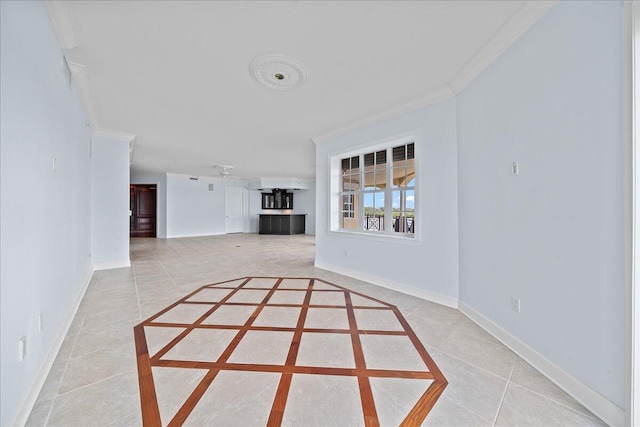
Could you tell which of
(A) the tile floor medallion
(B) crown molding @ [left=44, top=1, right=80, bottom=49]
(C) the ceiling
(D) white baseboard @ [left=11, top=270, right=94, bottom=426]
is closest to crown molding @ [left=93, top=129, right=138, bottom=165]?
(C) the ceiling

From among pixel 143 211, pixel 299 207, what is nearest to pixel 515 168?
pixel 299 207

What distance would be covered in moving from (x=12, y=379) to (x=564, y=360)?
309 cm

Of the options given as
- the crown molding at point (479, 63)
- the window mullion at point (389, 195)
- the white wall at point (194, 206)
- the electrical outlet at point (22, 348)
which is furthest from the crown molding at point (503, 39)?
the white wall at point (194, 206)

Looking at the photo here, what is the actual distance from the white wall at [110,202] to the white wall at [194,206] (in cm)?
482

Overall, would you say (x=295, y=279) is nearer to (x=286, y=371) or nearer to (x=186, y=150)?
(x=286, y=371)

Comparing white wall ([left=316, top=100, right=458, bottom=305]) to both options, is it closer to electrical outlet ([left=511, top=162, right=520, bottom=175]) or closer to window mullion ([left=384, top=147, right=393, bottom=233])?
window mullion ([left=384, top=147, right=393, bottom=233])

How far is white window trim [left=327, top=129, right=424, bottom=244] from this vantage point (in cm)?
316

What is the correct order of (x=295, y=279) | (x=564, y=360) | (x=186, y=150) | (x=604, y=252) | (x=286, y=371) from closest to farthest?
(x=604, y=252)
(x=564, y=360)
(x=286, y=371)
(x=295, y=279)
(x=186, y=150)

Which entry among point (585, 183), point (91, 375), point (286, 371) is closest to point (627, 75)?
point (585, 183)

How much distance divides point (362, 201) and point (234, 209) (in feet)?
27.2

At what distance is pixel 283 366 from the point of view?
1.71 m

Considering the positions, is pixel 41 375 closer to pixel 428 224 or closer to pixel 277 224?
pixel 428 224

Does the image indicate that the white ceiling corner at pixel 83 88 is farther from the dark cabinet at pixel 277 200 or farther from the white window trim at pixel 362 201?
the dark cabinet at pixel 277 200

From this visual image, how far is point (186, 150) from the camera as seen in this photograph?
18.8 ft
